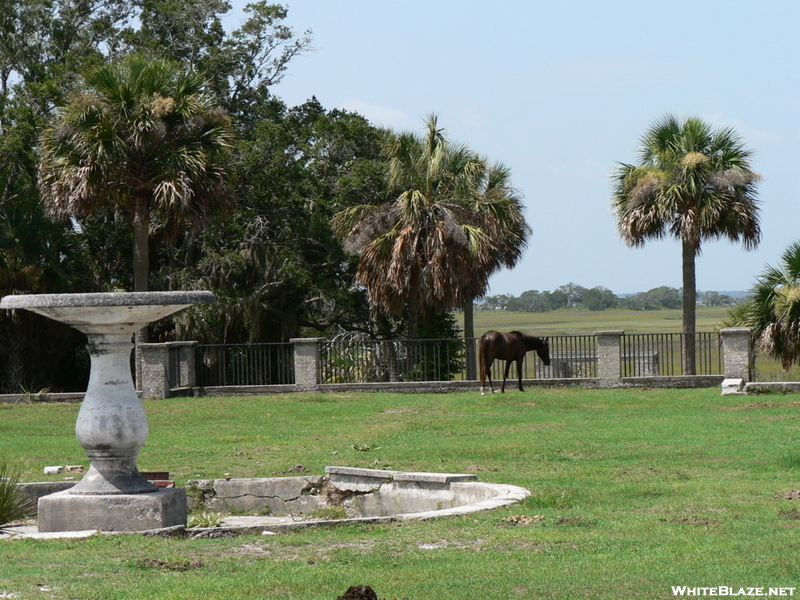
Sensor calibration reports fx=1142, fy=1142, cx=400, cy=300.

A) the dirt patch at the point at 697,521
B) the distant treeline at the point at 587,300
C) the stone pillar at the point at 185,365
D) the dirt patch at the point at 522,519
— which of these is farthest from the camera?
the distant treeline at the point at 587,300

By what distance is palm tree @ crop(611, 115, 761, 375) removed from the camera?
2898 centimetres

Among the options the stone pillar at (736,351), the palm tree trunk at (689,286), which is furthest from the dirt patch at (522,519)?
the palm tree trunk at (689,286)

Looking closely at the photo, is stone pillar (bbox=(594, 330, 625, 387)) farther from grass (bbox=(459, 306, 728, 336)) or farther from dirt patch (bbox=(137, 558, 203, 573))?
grass (bbox=(459, 306, 728, 336))

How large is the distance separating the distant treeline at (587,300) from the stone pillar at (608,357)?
14615 centimetres

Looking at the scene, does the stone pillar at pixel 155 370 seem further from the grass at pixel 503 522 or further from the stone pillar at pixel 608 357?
the stone pillar at pixel 608 357

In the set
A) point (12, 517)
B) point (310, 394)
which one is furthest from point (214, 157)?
point (12, 517)

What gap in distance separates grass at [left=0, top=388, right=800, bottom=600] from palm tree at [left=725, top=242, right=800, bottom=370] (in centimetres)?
419

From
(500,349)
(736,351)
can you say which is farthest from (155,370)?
(736,351)

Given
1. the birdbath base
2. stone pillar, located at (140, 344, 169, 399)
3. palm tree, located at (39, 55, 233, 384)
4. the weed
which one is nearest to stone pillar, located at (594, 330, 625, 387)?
palm tree, located at (39, 55, 233, 384)

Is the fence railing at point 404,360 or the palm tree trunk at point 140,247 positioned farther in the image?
the fence railing at point 404,360

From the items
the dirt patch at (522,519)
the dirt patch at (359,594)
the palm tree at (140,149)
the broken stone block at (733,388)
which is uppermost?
the palm tree at (140,149)

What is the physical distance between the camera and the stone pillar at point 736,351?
2595 centimetres

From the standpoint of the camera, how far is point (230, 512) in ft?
40.9

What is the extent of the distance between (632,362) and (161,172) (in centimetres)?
1327
